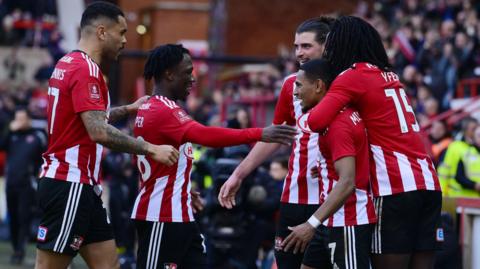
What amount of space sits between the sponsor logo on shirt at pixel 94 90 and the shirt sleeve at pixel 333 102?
145 centimetres

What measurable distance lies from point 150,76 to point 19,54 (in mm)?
21155

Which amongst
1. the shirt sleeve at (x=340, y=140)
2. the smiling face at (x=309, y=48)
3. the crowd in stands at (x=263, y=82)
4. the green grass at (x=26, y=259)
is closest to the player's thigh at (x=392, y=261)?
Answer: the shirt sleeve at (x=340, y=140)

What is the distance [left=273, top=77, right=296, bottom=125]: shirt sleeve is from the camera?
734cm

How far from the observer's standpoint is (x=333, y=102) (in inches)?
240

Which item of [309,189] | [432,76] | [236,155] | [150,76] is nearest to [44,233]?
[150,76]

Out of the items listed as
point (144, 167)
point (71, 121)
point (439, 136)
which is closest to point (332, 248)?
point (144, 167)

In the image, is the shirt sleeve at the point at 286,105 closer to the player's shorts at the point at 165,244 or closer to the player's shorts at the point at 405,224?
the player's shorts at the point at 165,244

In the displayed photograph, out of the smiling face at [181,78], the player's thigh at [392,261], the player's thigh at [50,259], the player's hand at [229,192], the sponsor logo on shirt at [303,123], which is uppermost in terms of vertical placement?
the smiling face at [181,78]

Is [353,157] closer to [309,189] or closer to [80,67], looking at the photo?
[309,189]

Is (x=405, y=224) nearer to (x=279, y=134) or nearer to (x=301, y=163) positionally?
(x=279, y=134)

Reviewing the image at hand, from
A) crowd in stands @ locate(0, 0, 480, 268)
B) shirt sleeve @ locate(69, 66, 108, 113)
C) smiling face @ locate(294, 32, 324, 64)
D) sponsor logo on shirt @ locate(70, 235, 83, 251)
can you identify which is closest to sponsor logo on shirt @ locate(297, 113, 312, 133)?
smiling face @ locate(294, 32, 324, 64)

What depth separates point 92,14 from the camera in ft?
22.4

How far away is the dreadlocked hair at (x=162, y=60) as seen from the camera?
675cm

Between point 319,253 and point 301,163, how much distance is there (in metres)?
0.86
